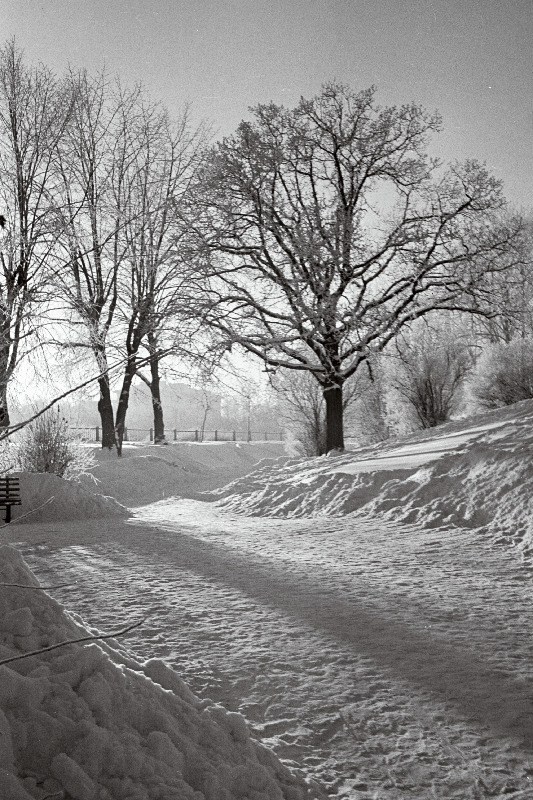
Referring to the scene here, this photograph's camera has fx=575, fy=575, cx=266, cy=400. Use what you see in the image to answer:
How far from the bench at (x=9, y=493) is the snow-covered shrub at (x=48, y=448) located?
1.69 meters

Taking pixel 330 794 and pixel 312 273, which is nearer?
pixel 330 794

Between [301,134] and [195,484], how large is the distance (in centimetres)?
949

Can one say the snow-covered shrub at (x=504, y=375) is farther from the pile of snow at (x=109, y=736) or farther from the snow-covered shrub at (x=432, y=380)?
the pile of snow at (x=109, y=736)

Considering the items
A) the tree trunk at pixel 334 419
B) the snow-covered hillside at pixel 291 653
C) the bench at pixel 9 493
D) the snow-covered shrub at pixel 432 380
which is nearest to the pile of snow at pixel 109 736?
the snow-covered hillside at pixel 291 653

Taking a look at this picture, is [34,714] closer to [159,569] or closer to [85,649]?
[85,649]

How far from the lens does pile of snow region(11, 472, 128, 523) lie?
30.3 ft

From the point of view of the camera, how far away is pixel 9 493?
9023mm

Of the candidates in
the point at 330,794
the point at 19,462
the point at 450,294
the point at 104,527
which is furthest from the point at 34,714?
the point at 450,294

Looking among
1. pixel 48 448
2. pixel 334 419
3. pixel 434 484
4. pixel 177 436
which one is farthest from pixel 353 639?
pixel 177 436

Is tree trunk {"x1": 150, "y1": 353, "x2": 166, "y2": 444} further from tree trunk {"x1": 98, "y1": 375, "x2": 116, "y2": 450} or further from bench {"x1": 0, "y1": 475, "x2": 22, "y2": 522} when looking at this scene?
bench {"x1": 0, "y1": 475, "x2": 22, "y2": 522}

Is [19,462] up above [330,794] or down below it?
above

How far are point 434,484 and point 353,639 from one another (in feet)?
15.0

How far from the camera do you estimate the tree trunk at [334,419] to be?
48.5 feet

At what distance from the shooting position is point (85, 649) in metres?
1.96
